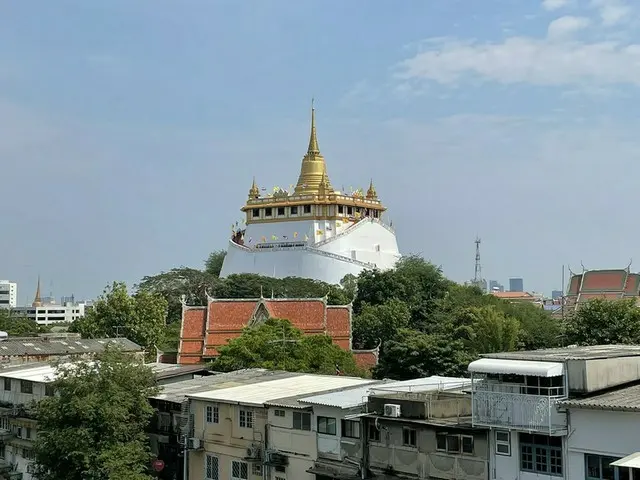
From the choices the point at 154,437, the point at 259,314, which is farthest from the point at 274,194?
the point at 154,437

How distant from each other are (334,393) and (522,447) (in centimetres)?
648

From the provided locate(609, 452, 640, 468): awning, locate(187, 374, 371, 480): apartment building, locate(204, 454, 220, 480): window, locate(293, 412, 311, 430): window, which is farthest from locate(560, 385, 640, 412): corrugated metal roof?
locate(204, 454, 220, 480): window

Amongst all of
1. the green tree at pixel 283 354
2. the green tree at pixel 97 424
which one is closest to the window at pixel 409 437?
the green tree at pixel 97 424

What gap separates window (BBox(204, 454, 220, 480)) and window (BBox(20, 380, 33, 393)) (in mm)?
10033

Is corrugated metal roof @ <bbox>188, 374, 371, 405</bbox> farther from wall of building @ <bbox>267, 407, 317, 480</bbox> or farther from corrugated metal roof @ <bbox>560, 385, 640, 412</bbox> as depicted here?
corrugated metal roof @ <bbox>560, 385, 640, 412</bbox>

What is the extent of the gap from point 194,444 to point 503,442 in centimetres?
1091

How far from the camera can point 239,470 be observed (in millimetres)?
25453

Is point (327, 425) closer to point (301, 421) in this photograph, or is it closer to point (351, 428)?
point (351, 428)

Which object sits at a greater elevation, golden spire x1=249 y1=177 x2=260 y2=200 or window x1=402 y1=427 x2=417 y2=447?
golden spire x1=249 y1=177 x2=260 y2=200

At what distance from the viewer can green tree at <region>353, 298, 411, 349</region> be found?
58.2 metres

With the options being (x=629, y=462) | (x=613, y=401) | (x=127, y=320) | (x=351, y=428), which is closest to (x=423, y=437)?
(x=351, y=428)

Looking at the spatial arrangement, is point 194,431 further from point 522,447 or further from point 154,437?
point 522,447

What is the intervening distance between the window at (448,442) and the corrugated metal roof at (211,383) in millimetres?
9666

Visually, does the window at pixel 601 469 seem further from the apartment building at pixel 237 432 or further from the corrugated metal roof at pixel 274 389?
the corrugated metal roof at pixel 274 389
